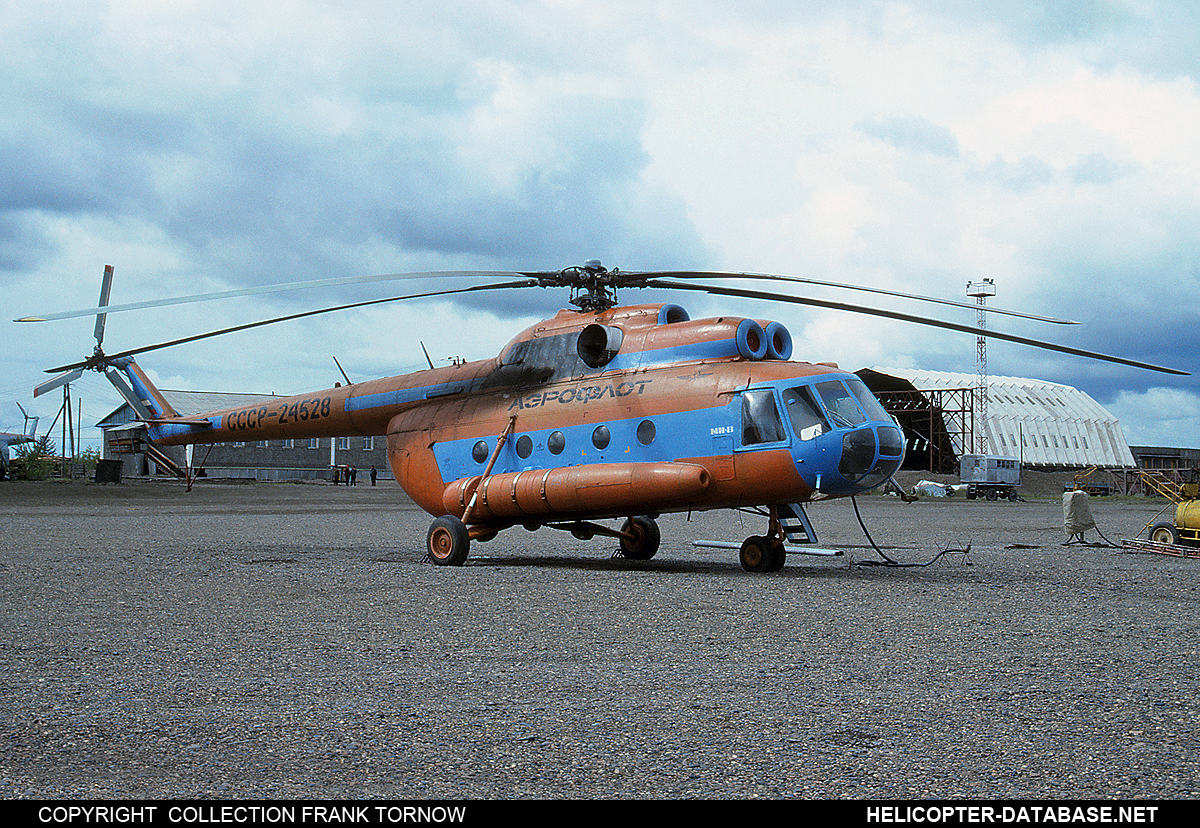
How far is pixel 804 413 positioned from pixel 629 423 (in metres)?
2.63

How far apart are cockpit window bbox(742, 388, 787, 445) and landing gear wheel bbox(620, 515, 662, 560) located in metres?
3.33

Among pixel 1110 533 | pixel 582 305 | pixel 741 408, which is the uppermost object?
pixel 582 305

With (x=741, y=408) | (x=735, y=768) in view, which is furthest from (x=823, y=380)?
(x=735, y=768)

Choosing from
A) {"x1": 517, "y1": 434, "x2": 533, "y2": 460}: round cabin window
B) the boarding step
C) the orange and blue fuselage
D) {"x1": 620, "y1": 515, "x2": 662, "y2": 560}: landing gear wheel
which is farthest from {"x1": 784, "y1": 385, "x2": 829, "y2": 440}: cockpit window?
{"x1": 517, "y1": 434, "x2": 533, "y2": 460}: round cabin window

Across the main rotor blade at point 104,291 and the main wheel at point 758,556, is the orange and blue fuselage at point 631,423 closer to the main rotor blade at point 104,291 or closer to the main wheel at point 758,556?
the main wheel at point 758,556

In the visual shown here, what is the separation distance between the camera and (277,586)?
11.1 m

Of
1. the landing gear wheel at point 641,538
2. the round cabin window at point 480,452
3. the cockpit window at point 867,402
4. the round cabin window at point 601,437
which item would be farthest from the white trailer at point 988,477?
the round cabin window at point 601,437

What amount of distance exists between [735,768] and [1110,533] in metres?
24.5

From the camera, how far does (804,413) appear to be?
12.6m

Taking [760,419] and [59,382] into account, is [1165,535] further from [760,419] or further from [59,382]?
[59,382]

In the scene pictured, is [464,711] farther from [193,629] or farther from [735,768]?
[193,629]

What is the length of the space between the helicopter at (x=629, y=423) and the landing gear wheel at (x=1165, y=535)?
947 cm

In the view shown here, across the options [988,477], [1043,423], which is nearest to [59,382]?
[988,477]

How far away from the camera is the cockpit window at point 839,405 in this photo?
40.7 feet
